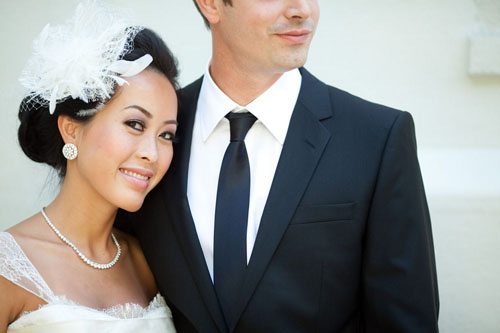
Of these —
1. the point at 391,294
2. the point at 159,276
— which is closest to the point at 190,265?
the point at 159,276

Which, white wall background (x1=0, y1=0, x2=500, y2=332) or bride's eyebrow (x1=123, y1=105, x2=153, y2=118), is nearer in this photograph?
bride's eyebrow (x1=123, y1=105, x2=153, y2=118)

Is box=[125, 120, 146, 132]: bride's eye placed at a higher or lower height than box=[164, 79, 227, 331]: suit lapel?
higher

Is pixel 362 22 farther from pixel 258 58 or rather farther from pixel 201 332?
pixel 201 332

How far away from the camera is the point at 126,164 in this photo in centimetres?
245

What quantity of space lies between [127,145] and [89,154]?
0.53 ft

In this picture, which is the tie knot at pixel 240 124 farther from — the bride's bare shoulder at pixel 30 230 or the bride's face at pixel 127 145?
the bride's bare shoulder at pixel 30 230

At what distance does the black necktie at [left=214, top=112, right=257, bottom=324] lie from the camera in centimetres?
237

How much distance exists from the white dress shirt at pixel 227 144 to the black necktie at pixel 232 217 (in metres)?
0.04

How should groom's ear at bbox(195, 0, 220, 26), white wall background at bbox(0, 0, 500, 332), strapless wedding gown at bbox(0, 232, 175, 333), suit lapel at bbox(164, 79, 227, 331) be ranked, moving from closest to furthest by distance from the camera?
strapless wedding gown at bbox(0, 232, 175, 333) < suit lapel at bbox(164, 79, 227, 331) < groom's ear at bbox(195, 0, 220, 26) < white wall background at bbox(0, 0, 500, 332)

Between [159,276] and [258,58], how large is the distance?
3.23 ft

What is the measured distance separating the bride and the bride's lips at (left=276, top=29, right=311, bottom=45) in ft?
1.66

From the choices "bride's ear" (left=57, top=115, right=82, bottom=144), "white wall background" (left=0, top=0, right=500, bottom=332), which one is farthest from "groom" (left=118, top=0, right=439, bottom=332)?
"white wall background" (left=0, top=0, right=500, bottom=332)

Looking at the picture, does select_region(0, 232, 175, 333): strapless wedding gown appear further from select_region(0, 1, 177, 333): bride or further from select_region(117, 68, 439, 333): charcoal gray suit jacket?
select_region(117, 68, 439, 333): charcoal gray suit jacket

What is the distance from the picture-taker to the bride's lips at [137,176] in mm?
2455
